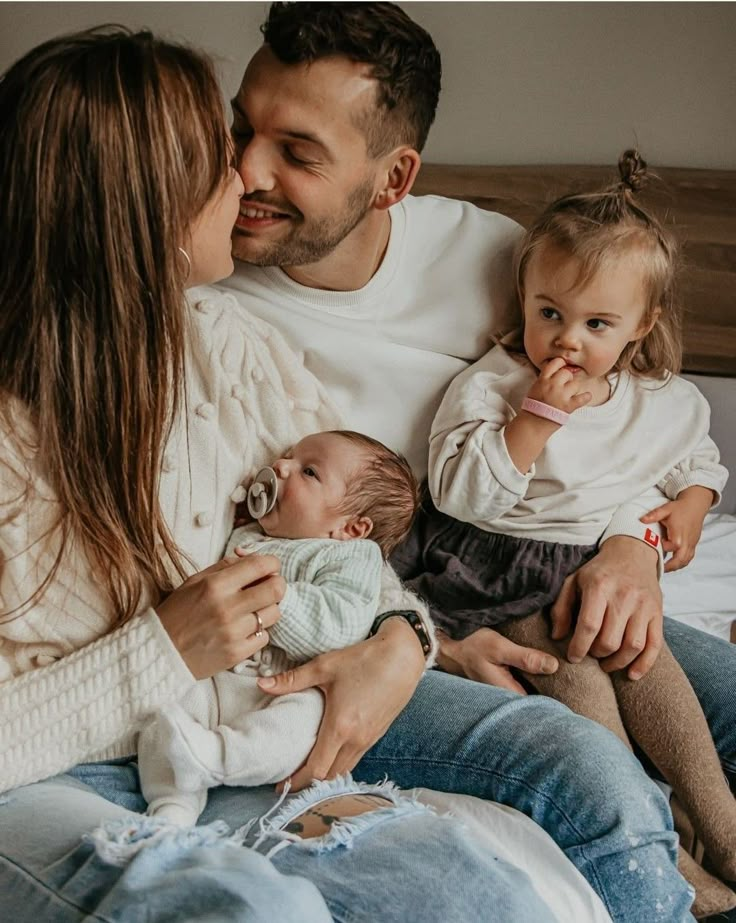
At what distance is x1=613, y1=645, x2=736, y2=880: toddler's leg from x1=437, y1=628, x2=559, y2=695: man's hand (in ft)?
0.43

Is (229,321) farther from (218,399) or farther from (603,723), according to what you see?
(603,723)

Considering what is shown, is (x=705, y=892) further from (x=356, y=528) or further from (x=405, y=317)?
(x=405, y=317)

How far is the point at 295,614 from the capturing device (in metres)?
1.38

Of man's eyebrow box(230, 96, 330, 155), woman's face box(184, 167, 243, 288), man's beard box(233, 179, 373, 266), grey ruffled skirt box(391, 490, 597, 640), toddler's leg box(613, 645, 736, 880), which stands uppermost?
man's eyebrow box(230, 96, 330, 155)

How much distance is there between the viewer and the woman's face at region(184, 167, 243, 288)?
1.37 meters

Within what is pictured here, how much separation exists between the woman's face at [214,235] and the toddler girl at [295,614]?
0.29 m

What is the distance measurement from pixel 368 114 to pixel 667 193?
0.80 m

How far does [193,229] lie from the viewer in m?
1.36

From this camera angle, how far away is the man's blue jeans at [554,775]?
129 centimetres

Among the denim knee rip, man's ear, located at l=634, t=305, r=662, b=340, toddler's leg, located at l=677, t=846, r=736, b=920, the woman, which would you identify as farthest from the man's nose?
toddler's leg, located at l=677, t=846, r=736, b=920

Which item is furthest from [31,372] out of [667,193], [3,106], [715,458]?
[667,193]

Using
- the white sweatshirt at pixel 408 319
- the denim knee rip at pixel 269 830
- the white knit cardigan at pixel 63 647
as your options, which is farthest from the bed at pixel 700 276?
the white knit cardigan at pixel 63 647

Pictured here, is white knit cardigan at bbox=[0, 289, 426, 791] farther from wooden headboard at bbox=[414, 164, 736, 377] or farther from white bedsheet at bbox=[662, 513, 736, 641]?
wooden headboard at bbox=[414, 164, 736, 377]

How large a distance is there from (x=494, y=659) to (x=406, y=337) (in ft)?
1.86
